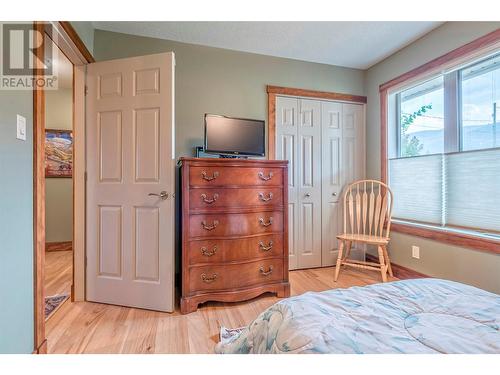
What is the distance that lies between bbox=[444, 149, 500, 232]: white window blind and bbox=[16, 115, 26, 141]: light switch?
121 inches

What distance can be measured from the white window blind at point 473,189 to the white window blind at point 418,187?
0.08m

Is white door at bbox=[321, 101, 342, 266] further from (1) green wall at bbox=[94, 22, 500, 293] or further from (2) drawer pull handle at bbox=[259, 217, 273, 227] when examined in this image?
(2) drawer pull handle at bbox=[259, 217, 273, 227]

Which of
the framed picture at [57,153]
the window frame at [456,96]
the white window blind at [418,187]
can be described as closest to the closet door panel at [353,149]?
the window frame at [456,96]

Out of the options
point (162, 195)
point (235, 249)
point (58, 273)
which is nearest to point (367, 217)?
point (235, 249)

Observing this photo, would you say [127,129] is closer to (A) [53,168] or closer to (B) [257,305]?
(B) [257,305]

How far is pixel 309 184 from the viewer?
9.71 feet

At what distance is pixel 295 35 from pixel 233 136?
1166 millimetres

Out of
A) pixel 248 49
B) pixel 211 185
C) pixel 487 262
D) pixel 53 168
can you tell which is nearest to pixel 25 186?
pixel 211 185

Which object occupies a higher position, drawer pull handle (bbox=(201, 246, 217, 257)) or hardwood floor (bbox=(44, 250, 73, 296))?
drawer pull handle (bbox=(201, 246, 217, 257))

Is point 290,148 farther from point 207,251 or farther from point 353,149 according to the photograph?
point 207,251

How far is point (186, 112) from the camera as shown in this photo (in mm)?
2557

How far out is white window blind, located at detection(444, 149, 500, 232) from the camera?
1.94 m

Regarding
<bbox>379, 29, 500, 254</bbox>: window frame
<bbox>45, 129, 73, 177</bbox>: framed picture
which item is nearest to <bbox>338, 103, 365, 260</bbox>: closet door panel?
<bbox>379, 29, 500, 254</bbox>: window frame

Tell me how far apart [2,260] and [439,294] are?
1.82 metres
